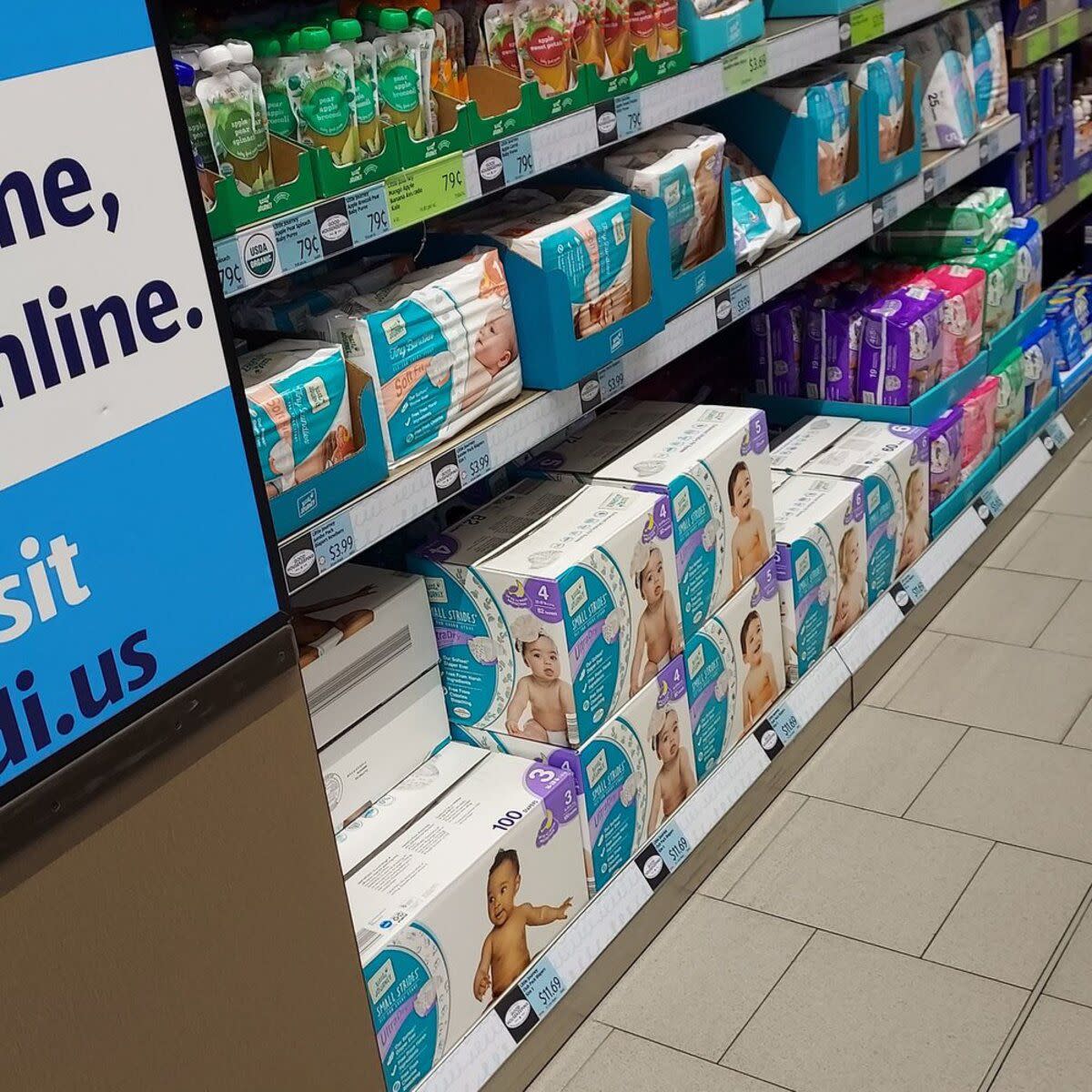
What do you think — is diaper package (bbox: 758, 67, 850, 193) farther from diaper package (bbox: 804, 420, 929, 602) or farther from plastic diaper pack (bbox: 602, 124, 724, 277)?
diaper package (bbox: 804, 420, 929, 602)

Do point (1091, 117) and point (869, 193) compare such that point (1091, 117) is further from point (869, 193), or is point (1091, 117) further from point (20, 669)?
point (20, 669)

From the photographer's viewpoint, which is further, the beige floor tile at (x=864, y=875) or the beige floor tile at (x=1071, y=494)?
the beige floor tile at (x=1071, y=494)

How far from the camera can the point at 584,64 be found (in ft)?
6.77

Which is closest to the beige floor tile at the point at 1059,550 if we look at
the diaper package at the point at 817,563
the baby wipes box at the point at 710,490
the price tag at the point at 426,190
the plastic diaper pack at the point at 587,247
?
the diaper package at the point at 817,563

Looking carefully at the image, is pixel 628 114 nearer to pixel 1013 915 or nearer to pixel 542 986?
pixel 542 986

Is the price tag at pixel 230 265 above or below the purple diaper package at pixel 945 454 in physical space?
above

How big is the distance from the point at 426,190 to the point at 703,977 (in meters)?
1.28

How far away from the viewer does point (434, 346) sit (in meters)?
1.88

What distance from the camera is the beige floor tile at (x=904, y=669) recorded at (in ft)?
9.78

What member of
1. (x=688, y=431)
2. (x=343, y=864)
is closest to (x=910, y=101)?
(x=688, y=431)

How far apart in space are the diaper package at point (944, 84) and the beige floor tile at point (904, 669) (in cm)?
118

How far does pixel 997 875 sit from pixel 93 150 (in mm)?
1920

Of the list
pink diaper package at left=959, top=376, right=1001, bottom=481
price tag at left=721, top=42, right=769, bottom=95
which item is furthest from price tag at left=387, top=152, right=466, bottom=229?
pink diaper package at left=959, top=376, right=1001, bottom=481

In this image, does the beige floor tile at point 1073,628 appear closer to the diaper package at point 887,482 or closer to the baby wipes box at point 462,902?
the diaper package at point 887,482
